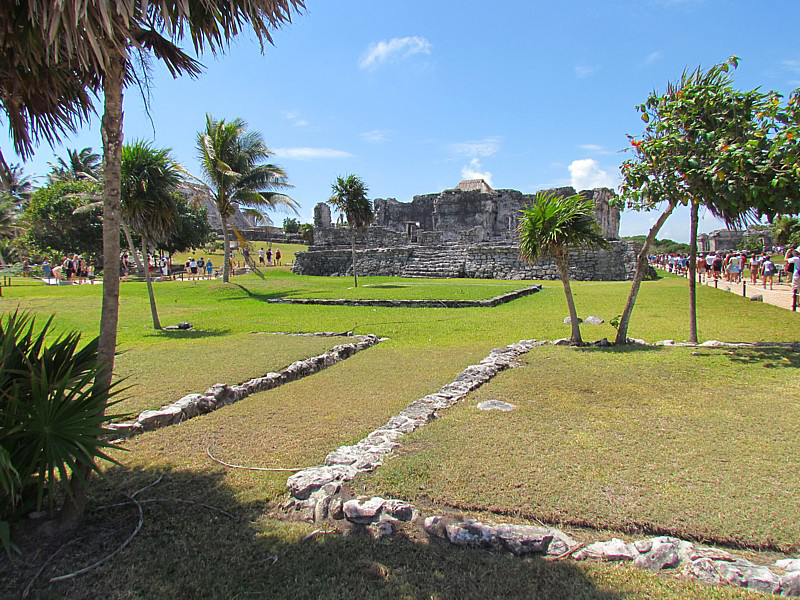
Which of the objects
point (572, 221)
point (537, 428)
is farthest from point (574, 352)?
point (537, 428)

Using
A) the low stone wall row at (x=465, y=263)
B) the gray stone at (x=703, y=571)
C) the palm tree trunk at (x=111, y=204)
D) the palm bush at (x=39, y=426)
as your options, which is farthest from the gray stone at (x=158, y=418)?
the low stone wall row at (x=465, y=263)

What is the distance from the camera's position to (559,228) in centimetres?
820

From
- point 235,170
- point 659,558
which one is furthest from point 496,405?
point 235,170

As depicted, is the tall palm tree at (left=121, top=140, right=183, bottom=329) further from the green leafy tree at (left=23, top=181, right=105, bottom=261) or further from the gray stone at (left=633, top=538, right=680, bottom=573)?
the green leafy tree at (left=23, top=181, right=105, bottom=261)

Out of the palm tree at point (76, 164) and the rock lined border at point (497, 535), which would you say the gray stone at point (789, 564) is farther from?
the palm tree at point (76, 164)

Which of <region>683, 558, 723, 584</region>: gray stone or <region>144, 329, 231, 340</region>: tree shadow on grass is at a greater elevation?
<region>683, 558, 723, 584</region>: gray stone

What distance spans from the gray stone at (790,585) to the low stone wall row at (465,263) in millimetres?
21097

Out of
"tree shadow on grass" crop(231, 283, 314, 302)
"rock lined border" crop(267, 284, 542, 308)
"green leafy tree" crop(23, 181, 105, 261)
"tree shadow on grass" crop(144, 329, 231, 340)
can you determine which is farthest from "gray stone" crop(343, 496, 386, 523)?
"green leafy tree" crop(23, 181, 105, 261)

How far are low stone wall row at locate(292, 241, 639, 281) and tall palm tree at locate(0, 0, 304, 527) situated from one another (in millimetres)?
20731

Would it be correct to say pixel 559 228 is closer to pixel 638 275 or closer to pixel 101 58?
pixel 638 275

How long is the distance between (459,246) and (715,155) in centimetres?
2061

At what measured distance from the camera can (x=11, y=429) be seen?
2814 millimetres

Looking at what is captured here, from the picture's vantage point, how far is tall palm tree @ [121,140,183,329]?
10711 millimetres

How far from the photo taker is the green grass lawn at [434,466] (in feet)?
8.57
